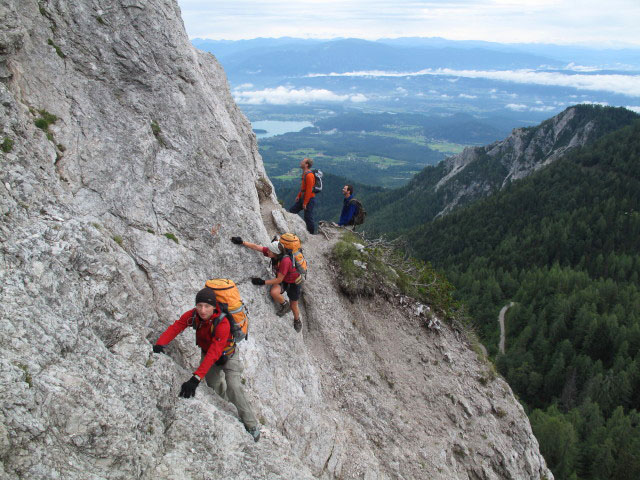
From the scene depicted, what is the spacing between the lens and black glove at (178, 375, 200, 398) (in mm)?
8562

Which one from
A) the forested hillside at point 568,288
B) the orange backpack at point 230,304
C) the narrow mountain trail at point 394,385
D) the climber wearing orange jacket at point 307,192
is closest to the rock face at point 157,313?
the narrow mountain trail at point 394,385

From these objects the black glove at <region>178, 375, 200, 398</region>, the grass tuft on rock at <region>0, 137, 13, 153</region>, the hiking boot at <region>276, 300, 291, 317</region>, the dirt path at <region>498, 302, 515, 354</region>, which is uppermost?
the grass tuft on rock at <region>0, 137, 13, 153</region>

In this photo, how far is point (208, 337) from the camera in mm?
9156

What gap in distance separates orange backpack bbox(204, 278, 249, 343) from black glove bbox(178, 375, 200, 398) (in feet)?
3.75

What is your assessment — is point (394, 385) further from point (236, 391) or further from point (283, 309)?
point (236, 391)

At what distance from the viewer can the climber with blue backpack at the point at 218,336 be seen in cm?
857

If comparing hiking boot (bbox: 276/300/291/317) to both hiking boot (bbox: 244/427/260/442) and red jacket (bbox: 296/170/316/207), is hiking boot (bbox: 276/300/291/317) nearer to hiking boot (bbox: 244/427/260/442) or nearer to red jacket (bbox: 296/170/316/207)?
hiking boot (bbox: 244/427/260/442)

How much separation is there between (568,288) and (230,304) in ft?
368

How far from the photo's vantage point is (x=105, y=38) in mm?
12680

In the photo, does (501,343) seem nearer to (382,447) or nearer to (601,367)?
(601,367)

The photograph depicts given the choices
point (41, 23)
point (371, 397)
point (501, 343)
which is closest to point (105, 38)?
point (41, 23)

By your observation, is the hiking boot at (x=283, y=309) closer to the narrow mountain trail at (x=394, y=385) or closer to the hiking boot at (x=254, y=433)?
the narrow mountain trail at (x=394, y=385)

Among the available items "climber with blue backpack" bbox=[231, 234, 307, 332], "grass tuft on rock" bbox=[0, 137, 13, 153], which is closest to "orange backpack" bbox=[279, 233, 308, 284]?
"climber with blue backpack" bbox=[231, 234, 307, 332]

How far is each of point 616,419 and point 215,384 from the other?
74.7m
